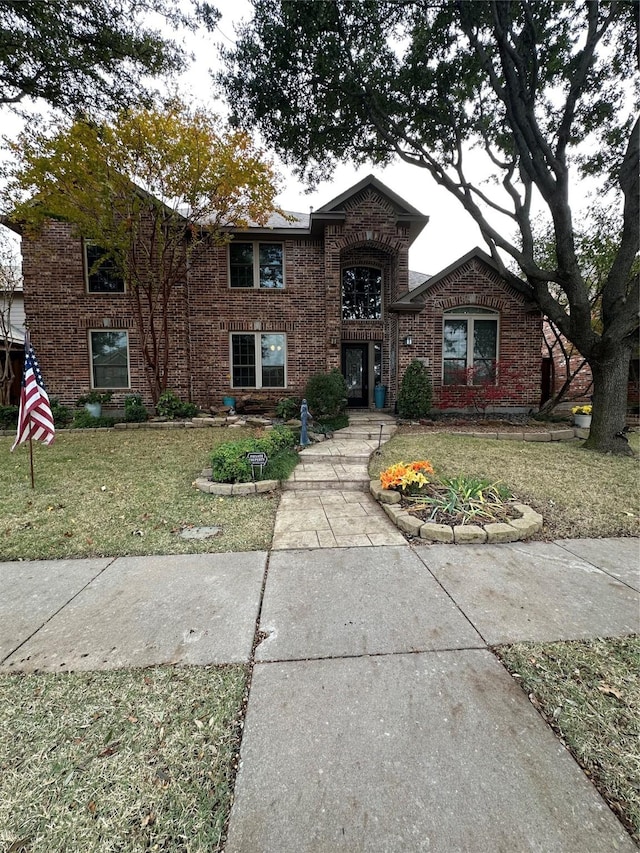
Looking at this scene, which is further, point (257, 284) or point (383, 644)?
point (257, 284)

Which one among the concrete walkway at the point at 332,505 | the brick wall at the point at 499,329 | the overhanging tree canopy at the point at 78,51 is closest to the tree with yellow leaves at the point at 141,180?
the overhanging tree canopy at the point at 78,51

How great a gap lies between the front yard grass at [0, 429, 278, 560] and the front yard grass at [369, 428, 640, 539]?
2.35 m

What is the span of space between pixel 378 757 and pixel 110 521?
3471 millimetres

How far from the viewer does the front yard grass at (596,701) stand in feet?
4.57

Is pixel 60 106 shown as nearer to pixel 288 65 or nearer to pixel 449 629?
pixel 288 65

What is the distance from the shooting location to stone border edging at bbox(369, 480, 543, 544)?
3.46 m

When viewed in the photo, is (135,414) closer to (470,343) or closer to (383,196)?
(383,196)

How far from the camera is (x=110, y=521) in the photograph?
3.93m

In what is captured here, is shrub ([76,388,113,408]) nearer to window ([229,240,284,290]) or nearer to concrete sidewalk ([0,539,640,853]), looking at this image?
window ([229,240,284,290])

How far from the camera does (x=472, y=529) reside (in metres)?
3.51

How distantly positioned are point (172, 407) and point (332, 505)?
733 centimetres

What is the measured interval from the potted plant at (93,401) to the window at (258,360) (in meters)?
3.78

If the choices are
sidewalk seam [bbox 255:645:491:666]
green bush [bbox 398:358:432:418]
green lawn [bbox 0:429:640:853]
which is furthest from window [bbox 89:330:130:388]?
sidewalk seam [bbox 255:645:491:666]

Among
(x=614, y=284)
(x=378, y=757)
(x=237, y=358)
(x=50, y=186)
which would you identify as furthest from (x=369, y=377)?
(x=378, y=757)
